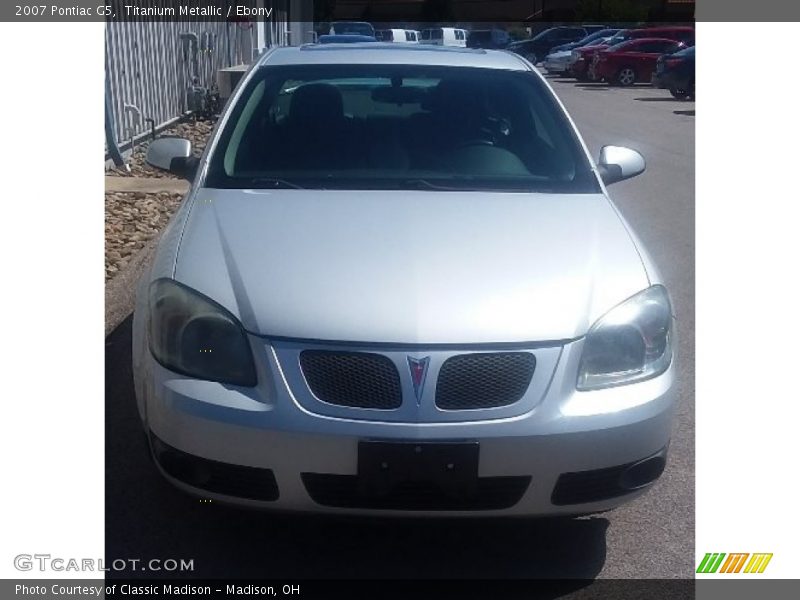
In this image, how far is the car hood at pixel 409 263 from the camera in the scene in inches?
118

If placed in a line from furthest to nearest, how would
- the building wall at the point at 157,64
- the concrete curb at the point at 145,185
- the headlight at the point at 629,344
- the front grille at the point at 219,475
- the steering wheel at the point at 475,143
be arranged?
1. the building wall at the point at 157,64
2. the concrete curb at the point at 145,185
3. the steering wheel at the point at 475,143
4. the headlight at the point at 629,344
5. the front grille at the point at 219,475

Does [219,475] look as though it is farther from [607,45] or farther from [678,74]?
[607,45]

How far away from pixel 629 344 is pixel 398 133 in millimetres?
1690

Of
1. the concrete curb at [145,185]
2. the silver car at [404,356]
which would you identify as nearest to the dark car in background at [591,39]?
the concrete curb at [145,185]

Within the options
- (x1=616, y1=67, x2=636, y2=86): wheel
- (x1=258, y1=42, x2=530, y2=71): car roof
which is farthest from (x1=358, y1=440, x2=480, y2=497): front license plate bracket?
(x1=616, y1=67, x2=636, y2=86): wheel

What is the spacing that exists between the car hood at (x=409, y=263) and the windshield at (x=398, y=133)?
24 cm

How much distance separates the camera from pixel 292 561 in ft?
10.8

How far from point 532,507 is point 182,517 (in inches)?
51.8

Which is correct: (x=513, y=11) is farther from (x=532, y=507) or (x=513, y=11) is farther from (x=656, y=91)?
A: (x=532, y=507)

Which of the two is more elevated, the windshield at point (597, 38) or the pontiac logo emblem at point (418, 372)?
the windshield at point (597, 38)
